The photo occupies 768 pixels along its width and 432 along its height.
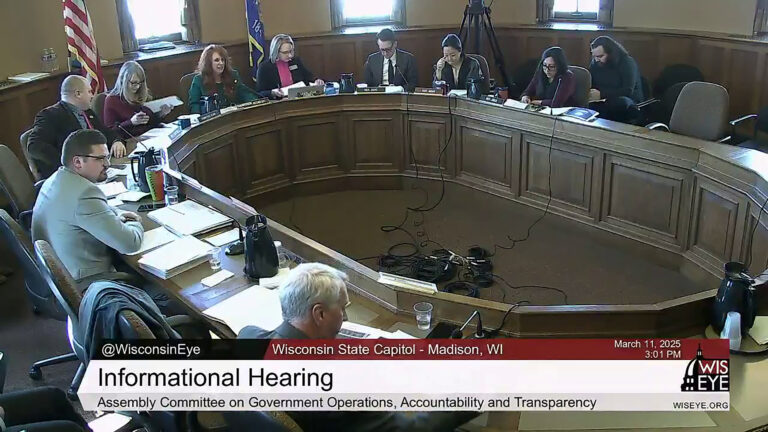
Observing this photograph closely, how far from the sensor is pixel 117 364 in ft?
6.93

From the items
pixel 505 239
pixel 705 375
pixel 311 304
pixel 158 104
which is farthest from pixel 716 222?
pixel 158 104

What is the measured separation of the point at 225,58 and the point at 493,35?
10.2 feet

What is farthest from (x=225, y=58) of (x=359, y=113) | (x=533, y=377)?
(x=533, y=377)

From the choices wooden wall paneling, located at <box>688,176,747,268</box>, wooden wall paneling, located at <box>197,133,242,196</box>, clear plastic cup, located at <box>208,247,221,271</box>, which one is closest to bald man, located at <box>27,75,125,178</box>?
wooden wall paneling, located at <box>197,133,242,196</box>

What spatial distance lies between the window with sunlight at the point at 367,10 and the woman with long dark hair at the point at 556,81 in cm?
316

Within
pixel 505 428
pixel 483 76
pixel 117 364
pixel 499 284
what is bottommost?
pixel 499 284

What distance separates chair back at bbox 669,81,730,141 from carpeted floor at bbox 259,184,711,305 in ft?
2.87

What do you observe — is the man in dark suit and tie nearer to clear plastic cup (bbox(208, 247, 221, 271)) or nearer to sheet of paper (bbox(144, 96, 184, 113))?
sheet of paper (bbox(144, 96, 184, 113))

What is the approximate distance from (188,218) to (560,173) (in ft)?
8.33

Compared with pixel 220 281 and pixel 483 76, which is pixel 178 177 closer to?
pixel 220 281

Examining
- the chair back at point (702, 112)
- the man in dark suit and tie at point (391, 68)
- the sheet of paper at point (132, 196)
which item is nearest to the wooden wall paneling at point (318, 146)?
the man in dark suit and tie at point (391, 68)

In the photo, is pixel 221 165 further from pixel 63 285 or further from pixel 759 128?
pixel 759 128

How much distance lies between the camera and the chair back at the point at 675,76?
6.37 m

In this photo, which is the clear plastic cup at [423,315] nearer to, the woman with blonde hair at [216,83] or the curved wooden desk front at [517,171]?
the curved wooden desk front at [517,171]
